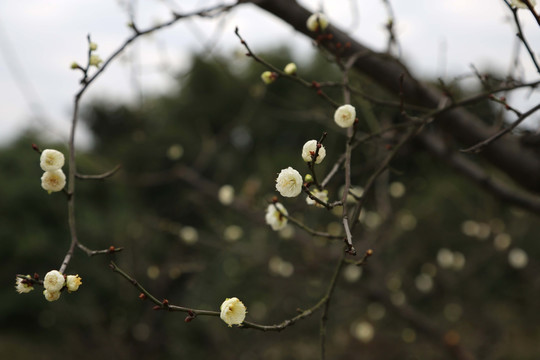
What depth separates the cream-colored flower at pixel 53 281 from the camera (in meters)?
0.84

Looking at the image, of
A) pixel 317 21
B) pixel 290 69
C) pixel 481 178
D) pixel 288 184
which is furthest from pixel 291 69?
pixel 481 178

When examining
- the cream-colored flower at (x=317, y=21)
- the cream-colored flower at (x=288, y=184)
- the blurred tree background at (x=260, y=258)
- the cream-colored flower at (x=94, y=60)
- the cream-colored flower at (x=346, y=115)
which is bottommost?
the blurred tree background at (x=260, y=258)

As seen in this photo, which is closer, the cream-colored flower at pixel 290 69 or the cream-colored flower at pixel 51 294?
the cream-colored flower at pixel 51 294

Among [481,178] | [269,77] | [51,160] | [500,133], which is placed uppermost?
[500,133]

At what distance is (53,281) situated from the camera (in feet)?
2.78

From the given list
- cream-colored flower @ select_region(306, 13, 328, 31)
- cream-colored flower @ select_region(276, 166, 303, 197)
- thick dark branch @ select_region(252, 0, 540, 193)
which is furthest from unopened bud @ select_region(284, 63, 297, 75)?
cream-colored flower @ select_region(276, 166, 303, 197)

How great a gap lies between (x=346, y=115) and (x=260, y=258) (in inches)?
93.7

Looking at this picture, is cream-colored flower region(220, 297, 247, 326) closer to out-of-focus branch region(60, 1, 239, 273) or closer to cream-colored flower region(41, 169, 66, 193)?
out-of-focus branch region(60, 1, 239, 273)

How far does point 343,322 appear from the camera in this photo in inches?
177

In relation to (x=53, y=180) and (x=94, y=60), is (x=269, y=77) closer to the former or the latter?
(x=94, y=60)

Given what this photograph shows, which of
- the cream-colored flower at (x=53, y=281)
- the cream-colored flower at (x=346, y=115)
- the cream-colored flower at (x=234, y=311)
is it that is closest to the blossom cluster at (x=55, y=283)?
the cream-colored flower at (x=53, y=281)

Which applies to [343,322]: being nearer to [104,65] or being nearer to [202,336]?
[202,336]

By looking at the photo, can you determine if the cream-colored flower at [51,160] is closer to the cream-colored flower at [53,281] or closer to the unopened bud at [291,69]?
the cream-colored flower at [53,281]

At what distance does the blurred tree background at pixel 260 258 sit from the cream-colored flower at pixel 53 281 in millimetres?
1453
